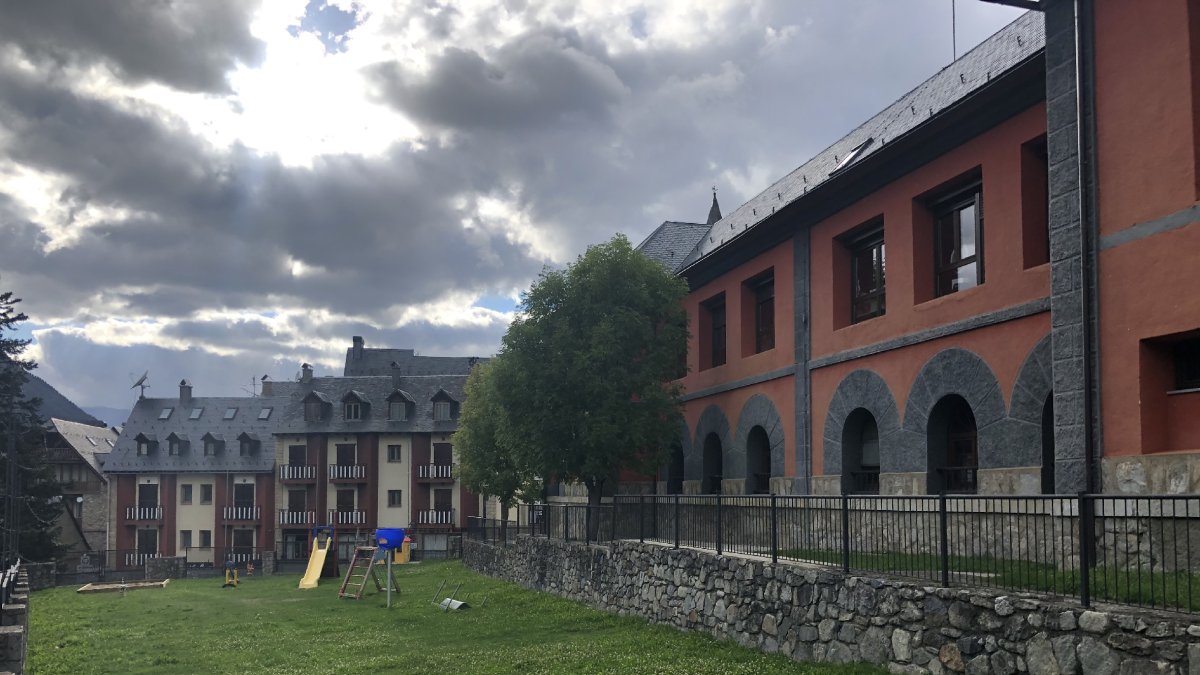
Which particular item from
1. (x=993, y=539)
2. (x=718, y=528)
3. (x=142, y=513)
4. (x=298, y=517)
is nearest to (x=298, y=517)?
(x=298, y=517)

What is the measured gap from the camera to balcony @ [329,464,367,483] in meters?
62.2

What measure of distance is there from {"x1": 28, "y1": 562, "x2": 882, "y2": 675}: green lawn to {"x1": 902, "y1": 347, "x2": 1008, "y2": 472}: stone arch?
16.1 feet

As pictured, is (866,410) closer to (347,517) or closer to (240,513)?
(347,517)

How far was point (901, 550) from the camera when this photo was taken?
41.2 feet

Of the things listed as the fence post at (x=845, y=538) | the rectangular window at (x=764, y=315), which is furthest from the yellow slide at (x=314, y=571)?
the fence post at (x=845, y=538)

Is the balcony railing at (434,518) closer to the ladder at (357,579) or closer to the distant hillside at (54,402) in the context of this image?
the ladder at (357,579)

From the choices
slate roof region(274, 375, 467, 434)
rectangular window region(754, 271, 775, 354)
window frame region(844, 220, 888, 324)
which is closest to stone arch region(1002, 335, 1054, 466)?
window frame region(844, 220, 888, 324)

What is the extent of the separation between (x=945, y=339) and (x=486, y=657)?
915 centimetres

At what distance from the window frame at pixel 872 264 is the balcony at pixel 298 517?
48004 millimetres

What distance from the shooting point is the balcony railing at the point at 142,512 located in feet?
209

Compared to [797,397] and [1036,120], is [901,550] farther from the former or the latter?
[797,397]

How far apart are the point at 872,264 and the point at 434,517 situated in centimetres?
4588

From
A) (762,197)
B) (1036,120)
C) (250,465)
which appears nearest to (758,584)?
(1036,120)

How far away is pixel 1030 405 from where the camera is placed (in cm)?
1512
